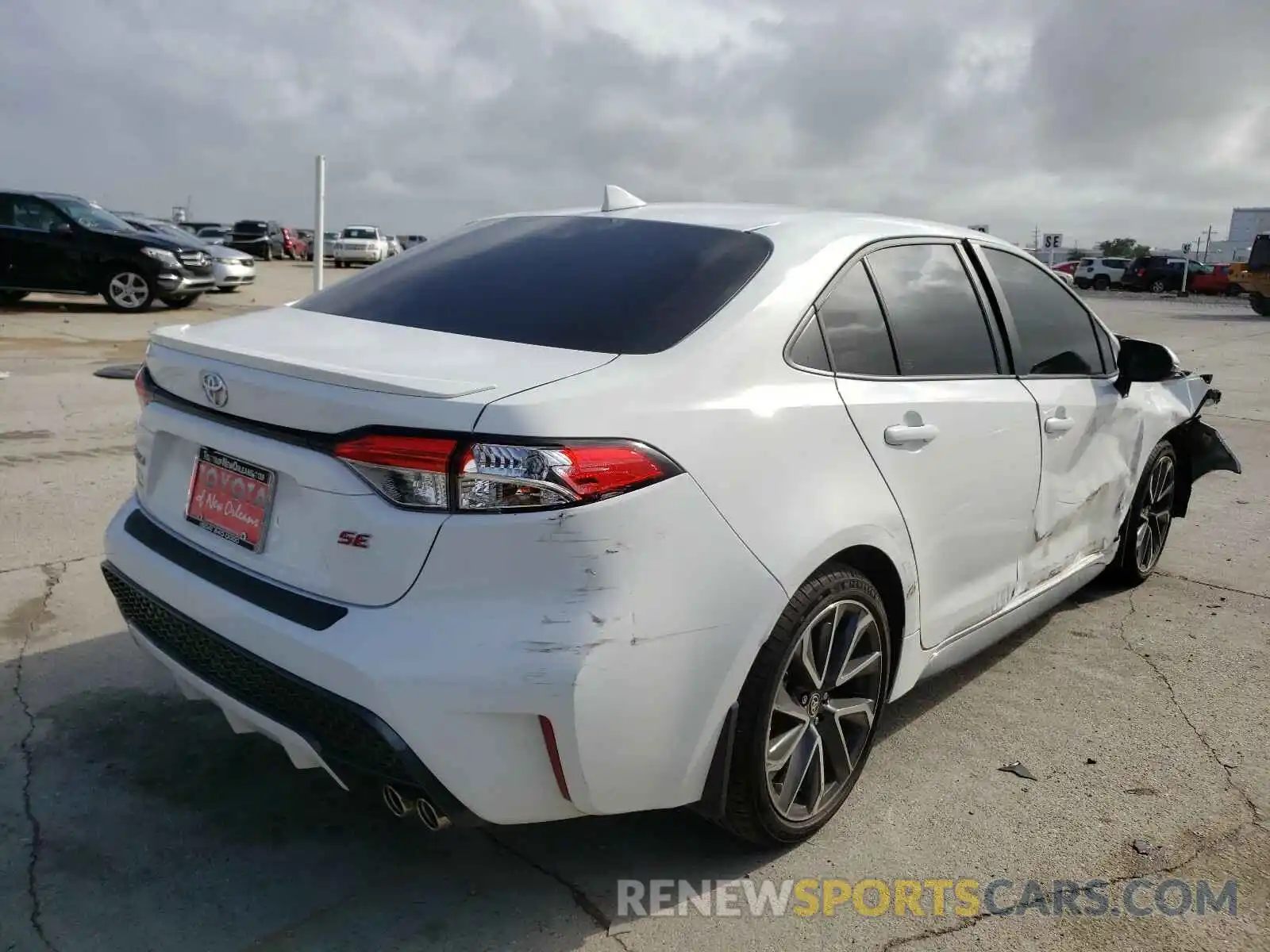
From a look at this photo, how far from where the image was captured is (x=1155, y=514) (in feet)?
16.0

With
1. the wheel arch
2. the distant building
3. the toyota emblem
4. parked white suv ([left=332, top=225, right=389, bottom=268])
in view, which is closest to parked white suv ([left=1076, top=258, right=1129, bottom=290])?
the distant building

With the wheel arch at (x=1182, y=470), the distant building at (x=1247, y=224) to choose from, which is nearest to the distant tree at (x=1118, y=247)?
the distant building at (x=1247, y=224)

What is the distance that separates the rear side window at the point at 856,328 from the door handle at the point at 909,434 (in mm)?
161

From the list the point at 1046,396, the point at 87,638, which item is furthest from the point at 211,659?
the point at 1046,396

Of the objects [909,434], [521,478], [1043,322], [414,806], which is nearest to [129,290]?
[1043,322]

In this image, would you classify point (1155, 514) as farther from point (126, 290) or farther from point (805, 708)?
point (126, 290)

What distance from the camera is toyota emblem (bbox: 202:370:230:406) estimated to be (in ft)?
8.06

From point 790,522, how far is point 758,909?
0.94 meters

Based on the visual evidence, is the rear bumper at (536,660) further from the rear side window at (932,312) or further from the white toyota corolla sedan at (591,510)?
the rear side window at (932,312)

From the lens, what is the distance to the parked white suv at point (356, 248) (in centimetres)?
4375

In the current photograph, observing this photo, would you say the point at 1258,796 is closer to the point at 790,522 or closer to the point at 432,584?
the point at 790,522

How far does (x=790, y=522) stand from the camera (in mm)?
2459

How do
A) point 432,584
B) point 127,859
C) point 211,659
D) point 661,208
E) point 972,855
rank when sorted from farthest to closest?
point 661,208
point 972,855
point 127,859
point 211,659
point 432,584

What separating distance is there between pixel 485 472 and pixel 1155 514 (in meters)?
3.90
